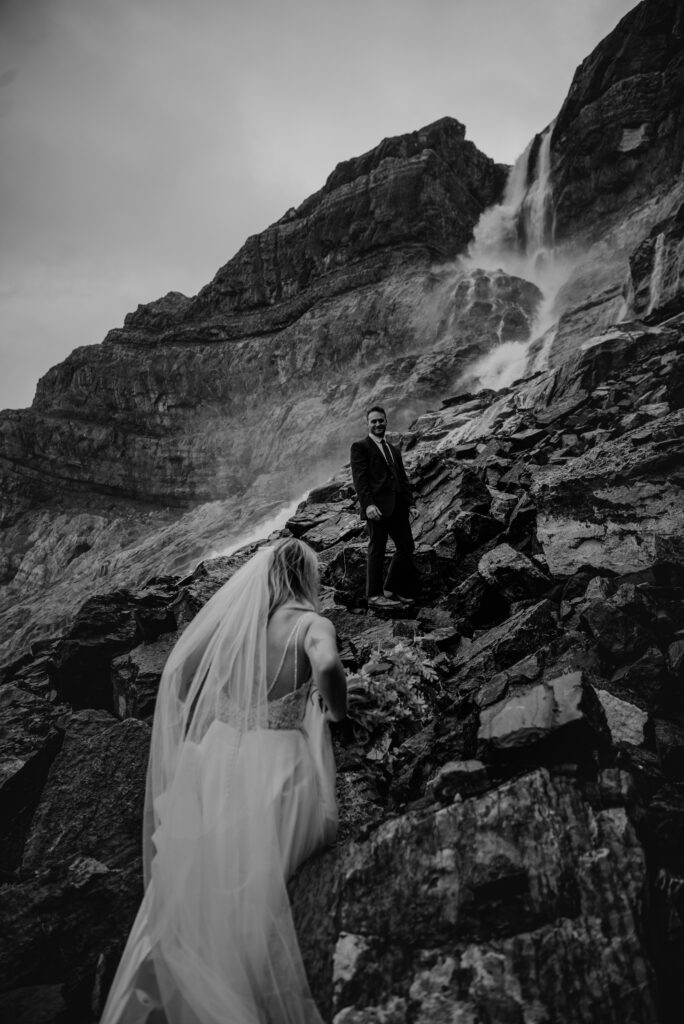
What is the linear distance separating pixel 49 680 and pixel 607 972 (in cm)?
774

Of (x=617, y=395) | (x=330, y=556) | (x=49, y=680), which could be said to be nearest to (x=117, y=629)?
(x=49, y=680)

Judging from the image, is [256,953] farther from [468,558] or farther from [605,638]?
[468,558]

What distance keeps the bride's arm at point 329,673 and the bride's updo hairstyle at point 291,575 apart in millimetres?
497

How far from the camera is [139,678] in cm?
655

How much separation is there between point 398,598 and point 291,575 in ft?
11.2

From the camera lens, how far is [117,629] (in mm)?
8195

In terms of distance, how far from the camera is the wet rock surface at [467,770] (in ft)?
7.45

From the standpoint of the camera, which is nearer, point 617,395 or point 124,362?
point 617,395

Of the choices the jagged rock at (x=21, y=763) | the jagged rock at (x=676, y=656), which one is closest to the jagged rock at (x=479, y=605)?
the jagged rock at (x=676, y=656)

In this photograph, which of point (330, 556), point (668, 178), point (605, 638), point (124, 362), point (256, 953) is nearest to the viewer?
point (256, 953)

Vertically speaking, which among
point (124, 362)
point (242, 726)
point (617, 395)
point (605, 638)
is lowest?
point (605, 638)

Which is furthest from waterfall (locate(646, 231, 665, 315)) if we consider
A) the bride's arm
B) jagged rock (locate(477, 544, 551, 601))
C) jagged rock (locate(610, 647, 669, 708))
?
the bride's arm

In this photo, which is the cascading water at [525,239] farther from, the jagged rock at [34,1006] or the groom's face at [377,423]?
the jagged rock at [34,1006]

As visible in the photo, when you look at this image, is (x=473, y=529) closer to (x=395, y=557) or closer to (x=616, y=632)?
(x=395, y=557)
